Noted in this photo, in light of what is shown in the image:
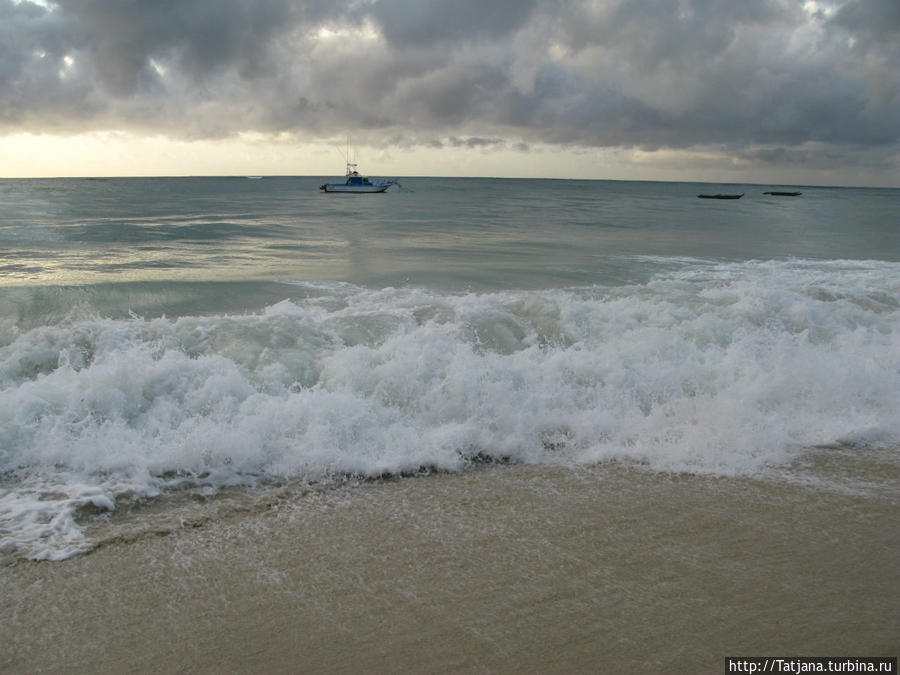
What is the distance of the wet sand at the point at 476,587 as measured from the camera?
2.89 metres

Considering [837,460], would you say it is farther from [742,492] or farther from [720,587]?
[720,587]

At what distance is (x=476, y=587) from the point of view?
11.0ft

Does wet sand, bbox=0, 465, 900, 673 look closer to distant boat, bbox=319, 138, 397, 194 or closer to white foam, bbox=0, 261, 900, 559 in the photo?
white foam, bbox=0, 261, 900, 559

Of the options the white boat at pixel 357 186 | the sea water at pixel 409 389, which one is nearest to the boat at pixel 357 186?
the white boat at pixel 357 186

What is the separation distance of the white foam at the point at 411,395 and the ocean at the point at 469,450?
0.03 metres

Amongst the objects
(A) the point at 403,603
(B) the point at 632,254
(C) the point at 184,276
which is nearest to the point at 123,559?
(A) the point at 403,603

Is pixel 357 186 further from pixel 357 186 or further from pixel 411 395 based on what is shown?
pixel 411 395

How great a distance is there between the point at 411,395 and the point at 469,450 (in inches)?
39.7

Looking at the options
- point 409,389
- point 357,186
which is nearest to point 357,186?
point 357,186

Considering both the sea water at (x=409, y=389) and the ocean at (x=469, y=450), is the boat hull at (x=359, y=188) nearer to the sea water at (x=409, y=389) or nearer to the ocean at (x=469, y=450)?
the sea water at (x=409, y=389)

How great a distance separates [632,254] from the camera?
18.4 m

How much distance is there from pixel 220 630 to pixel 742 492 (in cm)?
374

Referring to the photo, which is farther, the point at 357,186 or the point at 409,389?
the point at 357,186

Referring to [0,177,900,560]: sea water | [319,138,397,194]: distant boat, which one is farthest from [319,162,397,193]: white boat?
[0,177,900,560]: sea water
